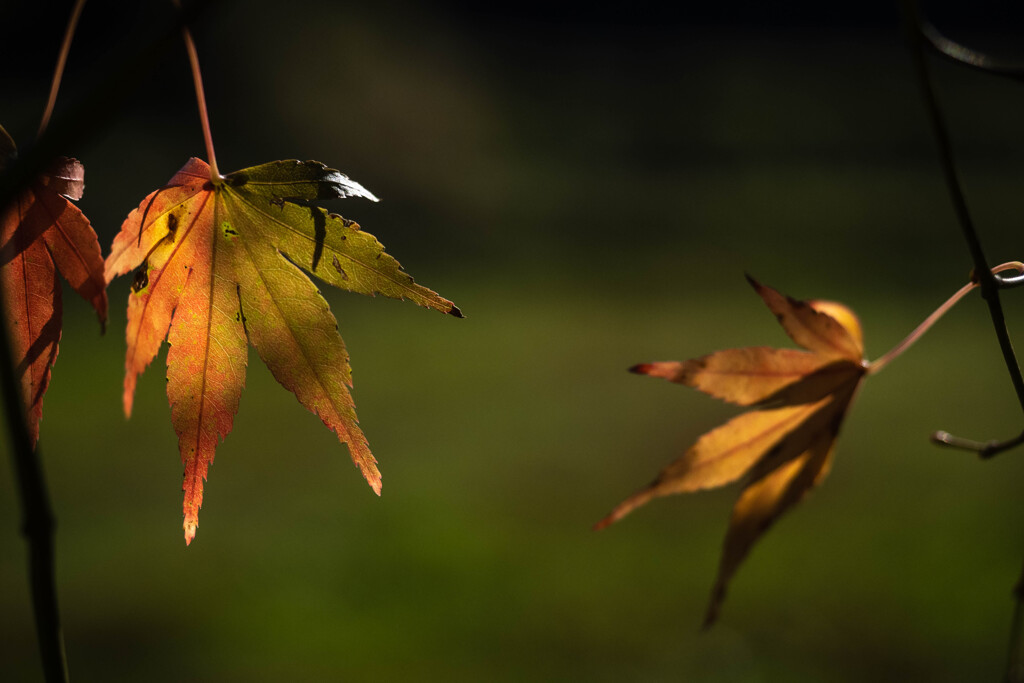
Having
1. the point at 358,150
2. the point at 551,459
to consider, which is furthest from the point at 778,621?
the point at 358,150

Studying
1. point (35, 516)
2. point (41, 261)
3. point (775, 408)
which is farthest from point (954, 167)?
Answer: point (41, 261)

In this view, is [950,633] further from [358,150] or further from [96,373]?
[358,150]

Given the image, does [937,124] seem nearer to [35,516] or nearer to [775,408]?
[775,408]

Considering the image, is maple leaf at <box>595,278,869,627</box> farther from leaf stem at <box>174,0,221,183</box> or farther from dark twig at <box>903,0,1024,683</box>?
leaf stem at <box>174,0,221,183</box>

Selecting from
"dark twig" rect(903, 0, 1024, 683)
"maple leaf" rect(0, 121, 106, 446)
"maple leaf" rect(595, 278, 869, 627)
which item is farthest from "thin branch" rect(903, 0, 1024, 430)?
"maple leaf" rect(0, 121, 106, 446)

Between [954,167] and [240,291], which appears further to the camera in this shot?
[240,291]

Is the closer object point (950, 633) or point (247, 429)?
point (950, 633)
